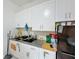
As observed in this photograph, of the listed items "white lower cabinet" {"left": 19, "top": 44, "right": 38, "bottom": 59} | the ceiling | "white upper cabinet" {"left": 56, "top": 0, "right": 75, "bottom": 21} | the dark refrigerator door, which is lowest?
"white lower cabinet" {"left": 19, "top": 44, "right": 38, "bottom": 59}

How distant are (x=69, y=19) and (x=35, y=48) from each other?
1298mm

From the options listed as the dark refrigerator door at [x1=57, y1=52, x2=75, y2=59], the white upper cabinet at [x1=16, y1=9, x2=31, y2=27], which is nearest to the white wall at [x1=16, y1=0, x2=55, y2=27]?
the white upper cabinet at [x1=16, y1=9, x2=31, y2=27]

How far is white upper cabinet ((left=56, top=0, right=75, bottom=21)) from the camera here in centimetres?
232

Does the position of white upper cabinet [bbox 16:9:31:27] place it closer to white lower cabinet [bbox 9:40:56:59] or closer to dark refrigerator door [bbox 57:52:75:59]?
white lower cabinet [bbox 9:40:56:59]

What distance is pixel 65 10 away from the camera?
249cm

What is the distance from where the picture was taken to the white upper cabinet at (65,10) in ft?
7.60

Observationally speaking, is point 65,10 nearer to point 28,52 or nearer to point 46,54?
point 46,54

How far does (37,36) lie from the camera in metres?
4.31

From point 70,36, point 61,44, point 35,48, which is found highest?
point 70,36

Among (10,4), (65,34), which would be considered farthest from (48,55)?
(10,4)

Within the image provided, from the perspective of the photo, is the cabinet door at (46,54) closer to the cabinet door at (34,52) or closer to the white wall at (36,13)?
the cabinet door at (34,52)

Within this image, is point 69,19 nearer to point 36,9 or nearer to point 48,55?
point 48,55

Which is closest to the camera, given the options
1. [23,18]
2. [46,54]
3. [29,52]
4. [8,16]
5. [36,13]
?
[46,54]

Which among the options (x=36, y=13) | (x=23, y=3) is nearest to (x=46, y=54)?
(x=36, y=13)
